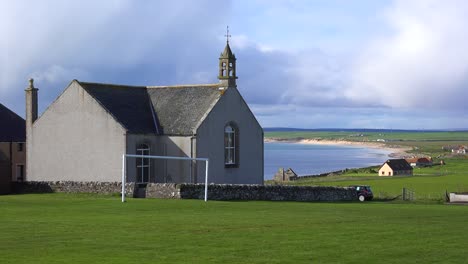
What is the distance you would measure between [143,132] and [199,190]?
29.7 feet

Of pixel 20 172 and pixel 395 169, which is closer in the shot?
pixel 20 172

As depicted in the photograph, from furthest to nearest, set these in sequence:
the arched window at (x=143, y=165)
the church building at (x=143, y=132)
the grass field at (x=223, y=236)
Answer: the arched window at (x=143, y=165) < the church building at (x=143, y=132) < the grass field at (x=223, y=236)

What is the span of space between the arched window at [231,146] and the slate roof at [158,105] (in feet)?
8.27

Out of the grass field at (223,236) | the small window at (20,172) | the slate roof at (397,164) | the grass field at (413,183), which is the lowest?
the grass field at (223,236)

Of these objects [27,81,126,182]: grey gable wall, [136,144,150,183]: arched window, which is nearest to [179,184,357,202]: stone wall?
[27,81,126,182]: grey gable wall

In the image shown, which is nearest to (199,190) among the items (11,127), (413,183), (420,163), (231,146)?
(231,146)

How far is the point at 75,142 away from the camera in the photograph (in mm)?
53312

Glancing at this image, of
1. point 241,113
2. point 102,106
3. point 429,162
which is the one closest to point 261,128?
point 241,113

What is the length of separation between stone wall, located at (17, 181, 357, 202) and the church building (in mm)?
3059

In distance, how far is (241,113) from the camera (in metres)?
56.1

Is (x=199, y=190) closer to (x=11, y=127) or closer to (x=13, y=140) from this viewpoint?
(x=13, y=140)

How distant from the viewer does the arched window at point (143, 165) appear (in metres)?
52.9

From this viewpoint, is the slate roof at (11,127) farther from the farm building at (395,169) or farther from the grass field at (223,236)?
the farm building at (395,169)

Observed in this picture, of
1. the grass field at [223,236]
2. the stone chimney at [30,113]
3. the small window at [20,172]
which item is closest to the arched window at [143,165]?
the stone chimney at [30,113]
